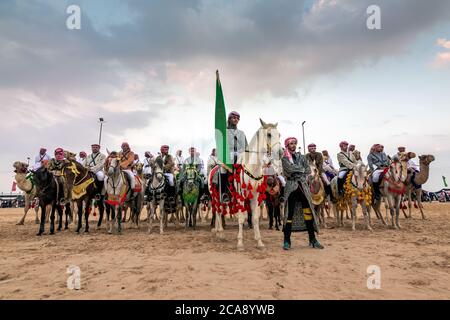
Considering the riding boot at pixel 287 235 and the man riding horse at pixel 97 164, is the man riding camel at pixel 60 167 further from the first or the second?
the riding boot at pixel 287 235

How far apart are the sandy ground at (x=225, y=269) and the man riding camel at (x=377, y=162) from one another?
3426mm

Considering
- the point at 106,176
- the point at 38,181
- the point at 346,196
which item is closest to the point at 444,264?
the point at 346,196

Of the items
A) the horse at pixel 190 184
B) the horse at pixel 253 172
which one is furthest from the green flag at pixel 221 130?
the horse at pixel 190 184

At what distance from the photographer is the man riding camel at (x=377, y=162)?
1071 centimetres

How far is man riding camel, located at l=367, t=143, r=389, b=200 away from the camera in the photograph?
10711 millimetres

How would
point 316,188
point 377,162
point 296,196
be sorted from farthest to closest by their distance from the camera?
point 377,162 < point 316,188 < point 296,196

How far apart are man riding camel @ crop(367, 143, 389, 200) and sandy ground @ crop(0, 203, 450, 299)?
11.2 feet

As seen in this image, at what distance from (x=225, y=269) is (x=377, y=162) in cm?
907

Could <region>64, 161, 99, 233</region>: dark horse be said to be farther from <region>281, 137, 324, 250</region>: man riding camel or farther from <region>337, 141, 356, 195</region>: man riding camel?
<region>337, 141, 356, 195</region>: man riding camel

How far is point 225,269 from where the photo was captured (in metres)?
4.65

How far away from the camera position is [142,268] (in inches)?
187

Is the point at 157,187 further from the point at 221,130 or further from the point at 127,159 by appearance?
the point at 221,130

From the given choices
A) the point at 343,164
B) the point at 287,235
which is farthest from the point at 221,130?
the point at 343,164

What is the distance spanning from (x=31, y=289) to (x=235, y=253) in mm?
3759
